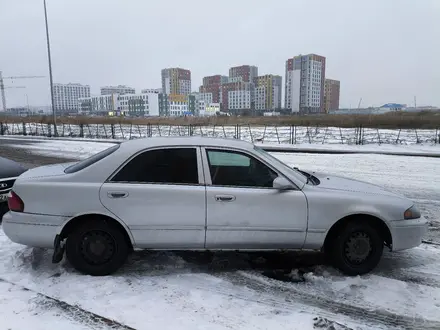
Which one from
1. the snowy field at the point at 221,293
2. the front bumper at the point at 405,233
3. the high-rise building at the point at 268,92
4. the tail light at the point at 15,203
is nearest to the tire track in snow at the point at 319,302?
the snowy field at the point at 221,293

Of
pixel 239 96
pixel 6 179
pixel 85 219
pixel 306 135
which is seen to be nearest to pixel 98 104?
pixel 239 96

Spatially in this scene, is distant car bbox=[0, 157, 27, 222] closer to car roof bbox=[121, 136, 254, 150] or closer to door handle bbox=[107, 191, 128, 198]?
car roof bbox=[121, 136, 254, 150]

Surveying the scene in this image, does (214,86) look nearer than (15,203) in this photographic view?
No

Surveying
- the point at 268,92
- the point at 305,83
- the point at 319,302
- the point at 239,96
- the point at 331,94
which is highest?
the point at 305,83

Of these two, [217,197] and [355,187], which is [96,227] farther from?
[355,187]

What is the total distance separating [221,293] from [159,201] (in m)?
1.18

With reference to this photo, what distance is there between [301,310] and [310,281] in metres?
0.63

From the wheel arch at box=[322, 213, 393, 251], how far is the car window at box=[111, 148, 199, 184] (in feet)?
5.51

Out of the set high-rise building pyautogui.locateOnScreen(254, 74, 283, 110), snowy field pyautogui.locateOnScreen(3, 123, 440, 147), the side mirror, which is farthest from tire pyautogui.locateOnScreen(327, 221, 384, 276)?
high-rise building pyautogui.locateOnScreen(254, 74, 283, 110)

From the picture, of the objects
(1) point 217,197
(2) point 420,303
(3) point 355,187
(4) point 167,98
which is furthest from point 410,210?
(4) point 167,98

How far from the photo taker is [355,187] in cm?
426

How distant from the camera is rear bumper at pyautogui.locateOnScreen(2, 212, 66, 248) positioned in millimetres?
3850

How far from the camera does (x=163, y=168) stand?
3982 mm

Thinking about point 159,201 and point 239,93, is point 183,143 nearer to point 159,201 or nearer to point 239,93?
point 159,201
